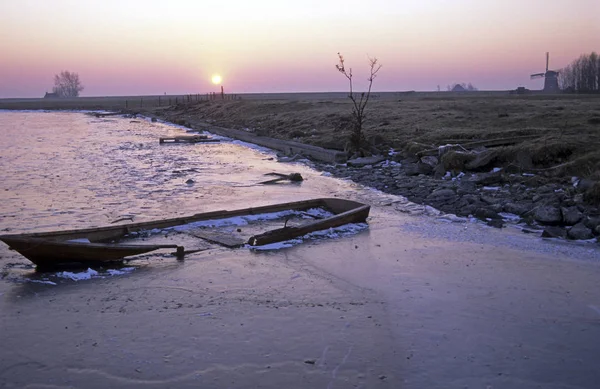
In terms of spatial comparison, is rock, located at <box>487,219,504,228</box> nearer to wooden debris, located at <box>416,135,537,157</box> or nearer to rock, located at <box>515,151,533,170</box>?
rock, located at <box>515,151,533,170</box>

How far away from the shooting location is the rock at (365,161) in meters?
19.5

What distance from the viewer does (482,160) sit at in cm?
1597

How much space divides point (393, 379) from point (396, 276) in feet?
10.0

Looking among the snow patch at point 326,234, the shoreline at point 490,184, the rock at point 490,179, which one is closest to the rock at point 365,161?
the shoreline at point 490,184

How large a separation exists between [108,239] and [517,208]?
8.05 metres

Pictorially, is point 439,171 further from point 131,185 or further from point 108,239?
point 108,239

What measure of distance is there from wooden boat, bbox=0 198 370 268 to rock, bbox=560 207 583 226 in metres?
3.71

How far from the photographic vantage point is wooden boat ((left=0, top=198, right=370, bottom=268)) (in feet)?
25.4

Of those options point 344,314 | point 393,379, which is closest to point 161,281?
point 344,314

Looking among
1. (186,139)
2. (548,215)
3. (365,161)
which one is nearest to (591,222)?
(548,215)

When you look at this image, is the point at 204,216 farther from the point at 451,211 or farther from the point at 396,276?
the point at 451,211

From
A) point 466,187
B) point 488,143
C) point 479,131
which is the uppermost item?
point 479,131

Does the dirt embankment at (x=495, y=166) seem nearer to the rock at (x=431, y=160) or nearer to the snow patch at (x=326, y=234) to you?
the rock at (x=431, y=160)

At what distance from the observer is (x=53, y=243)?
7.70 m
